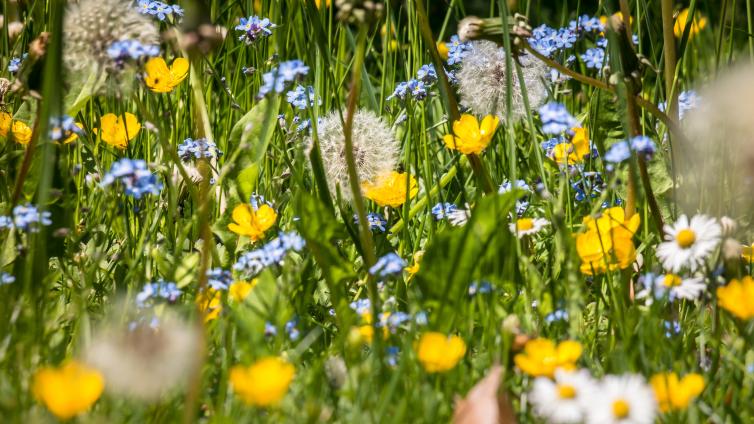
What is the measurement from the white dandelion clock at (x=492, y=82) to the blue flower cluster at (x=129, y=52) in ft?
2.79

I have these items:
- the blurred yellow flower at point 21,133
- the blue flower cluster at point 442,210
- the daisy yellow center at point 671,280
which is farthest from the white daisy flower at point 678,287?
the blurred yellow flower at point 21,133

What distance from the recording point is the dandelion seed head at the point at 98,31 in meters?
1.65

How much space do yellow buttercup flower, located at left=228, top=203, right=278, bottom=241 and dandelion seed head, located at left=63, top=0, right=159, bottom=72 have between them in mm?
326

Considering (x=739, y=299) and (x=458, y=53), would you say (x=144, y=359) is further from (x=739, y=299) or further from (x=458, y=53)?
(x=458, y=53)

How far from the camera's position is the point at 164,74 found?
200 centimetres

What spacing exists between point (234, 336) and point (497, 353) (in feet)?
1.36

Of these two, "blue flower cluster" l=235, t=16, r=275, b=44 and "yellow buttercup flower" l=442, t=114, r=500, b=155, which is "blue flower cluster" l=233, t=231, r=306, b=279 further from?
"blue flower cluster" l=235, t=16, r=275, b=44

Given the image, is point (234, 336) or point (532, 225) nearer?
point (234, 336)

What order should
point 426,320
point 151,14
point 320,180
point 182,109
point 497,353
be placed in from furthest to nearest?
point 182,109 < point 151,14 < point 320,180 < point 426,320 < point 497,353

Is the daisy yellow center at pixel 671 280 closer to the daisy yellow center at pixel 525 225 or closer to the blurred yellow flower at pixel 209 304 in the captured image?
the daisy yellow center at pixel 525 225

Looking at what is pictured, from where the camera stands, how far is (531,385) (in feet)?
4.11

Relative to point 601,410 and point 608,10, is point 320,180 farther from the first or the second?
point 601,410

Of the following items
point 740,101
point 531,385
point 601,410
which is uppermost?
point 740,101

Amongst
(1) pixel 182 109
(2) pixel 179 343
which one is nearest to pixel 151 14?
(1) pixel 182 109
